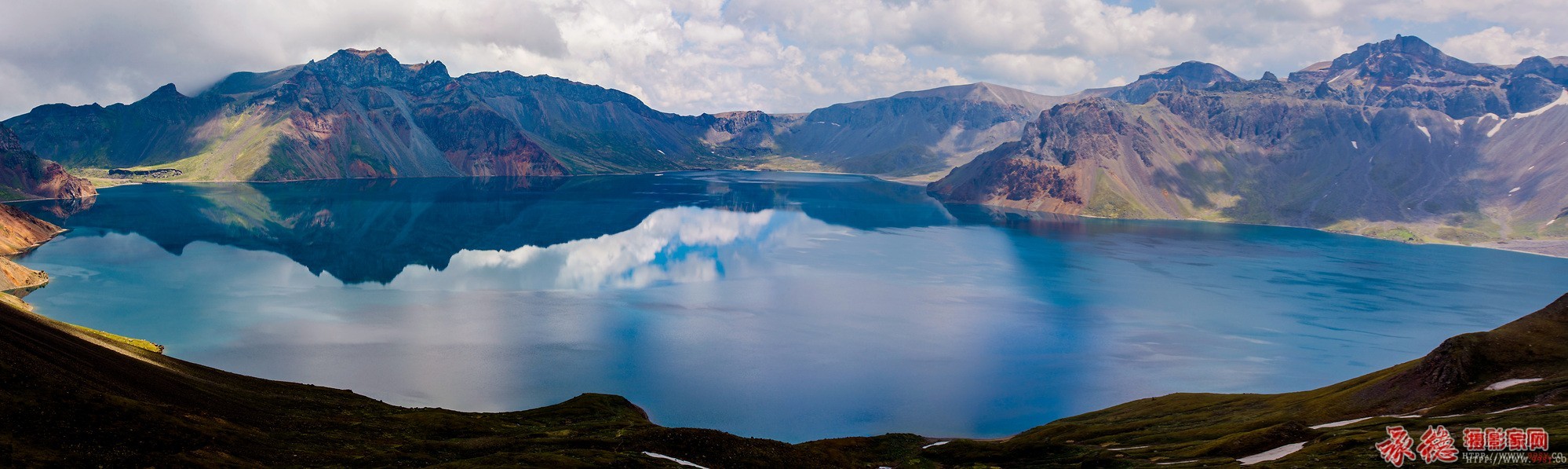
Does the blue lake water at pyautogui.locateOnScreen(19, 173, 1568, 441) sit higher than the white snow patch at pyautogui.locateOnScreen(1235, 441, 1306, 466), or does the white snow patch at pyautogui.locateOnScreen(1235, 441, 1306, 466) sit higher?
the white snow patch at pyautogui.locateOnScreen(1235, 441, 1306, 466)

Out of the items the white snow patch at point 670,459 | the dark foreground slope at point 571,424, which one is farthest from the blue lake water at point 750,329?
the white snow patch at point 670,459

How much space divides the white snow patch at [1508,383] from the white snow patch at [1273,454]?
1923cm

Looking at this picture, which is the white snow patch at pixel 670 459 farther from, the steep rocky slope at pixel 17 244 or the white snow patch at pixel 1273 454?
the steep rocky slope at pixel 17 244

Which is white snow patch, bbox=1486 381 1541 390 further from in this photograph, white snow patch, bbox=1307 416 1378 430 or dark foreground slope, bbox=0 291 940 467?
dark foreground slope, bbox=0 291 940 467

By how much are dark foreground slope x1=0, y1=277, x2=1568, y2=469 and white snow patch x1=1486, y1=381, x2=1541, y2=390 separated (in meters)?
0.62

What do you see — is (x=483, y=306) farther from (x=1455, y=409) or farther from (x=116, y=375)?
(x=1455, y=409)

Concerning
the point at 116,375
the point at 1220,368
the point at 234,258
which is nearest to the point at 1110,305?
the point at 1220,368

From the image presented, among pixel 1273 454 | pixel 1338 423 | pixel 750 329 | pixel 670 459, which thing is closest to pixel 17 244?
pixel 750 329

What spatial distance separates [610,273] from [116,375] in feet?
405

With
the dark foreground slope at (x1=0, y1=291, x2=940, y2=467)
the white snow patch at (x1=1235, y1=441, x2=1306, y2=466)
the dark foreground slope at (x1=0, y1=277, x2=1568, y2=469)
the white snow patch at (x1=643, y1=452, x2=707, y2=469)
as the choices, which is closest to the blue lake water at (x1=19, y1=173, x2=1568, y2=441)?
the dark foreground slope at (x1=0, y1=277, x2=1568, y2=469)

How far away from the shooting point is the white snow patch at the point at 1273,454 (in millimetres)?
51562

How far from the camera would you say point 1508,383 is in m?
61.2

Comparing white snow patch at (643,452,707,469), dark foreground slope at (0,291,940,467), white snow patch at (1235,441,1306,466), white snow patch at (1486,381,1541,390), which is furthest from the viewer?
white snow patch at (1486,381,1541,390)

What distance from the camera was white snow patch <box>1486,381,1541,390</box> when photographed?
197ft
